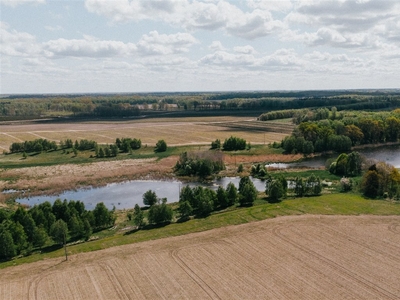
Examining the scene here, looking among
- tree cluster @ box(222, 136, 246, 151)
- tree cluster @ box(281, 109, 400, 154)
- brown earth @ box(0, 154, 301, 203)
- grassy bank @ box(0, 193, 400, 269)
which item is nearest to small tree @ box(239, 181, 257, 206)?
grassy bank @ box(0, 193, 400, 269)

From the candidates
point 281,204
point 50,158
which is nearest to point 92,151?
point 50,158

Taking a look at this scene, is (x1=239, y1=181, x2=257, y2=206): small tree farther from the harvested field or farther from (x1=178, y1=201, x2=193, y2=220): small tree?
the harvested field

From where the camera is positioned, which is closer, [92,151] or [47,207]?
[47,207]

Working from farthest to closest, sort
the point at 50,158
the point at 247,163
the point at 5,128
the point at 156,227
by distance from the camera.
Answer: the point at 5,128 → the point at 50,158 → the point at 247,163 → the point at 156,227

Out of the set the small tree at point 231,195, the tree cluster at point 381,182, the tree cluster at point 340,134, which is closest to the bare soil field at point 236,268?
the small tree at point 231,195

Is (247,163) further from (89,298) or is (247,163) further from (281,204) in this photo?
(89,298)

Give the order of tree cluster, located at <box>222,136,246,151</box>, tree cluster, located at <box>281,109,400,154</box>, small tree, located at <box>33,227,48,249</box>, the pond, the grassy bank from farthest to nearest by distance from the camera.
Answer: tree cluster, located at <box>222,136,246,151</box> → tree cluster, located at <box>281,109,400,154</box> → the pond → the grassy bank → small tree, located at <box>33,227,48,249</box>
